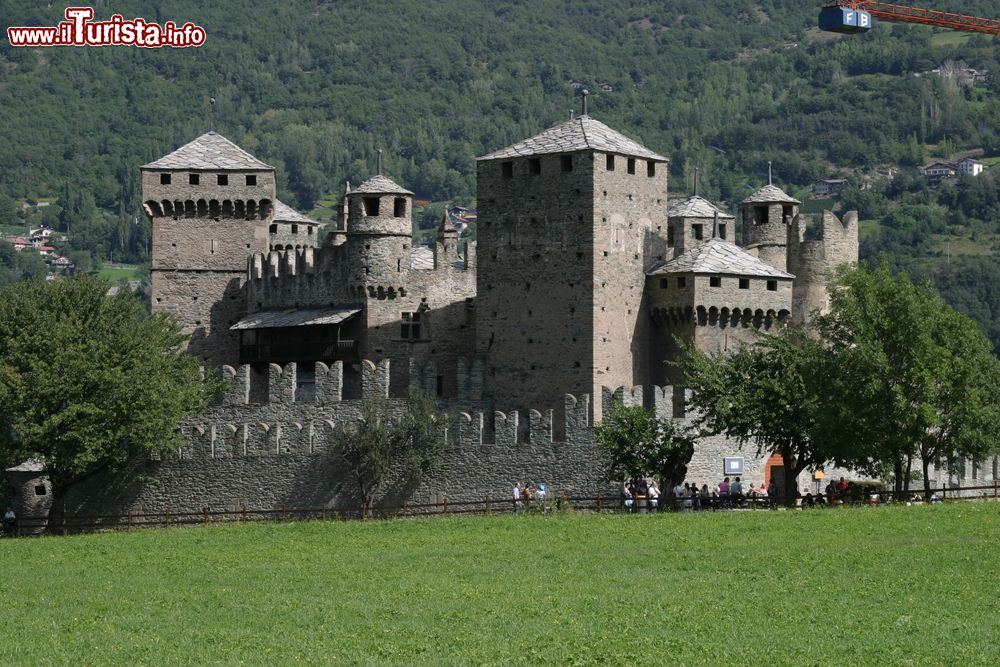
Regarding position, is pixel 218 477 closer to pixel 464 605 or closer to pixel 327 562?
pixel 327 562

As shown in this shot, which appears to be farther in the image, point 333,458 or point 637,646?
point 333,458

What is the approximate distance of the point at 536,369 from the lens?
65625 mm

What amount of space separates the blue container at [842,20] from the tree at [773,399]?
54.9 metres

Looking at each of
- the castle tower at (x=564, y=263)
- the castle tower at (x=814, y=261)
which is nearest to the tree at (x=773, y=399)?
the castle tower at (x=564, y=263)

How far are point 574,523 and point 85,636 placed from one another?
60.4 feet

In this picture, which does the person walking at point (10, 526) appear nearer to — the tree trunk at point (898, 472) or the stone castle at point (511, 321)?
the stone castle at point (511, 321)

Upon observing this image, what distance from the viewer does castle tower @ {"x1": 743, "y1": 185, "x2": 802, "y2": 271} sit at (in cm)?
7200

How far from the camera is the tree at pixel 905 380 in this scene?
5622 centimetres

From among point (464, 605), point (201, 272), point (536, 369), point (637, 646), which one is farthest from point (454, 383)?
point (637, 646)

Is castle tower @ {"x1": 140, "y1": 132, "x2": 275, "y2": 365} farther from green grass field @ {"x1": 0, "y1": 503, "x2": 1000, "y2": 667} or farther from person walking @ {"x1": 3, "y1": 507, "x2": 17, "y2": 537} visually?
green grass field @ {"x1": 0, "y1": 503, "x2": 1000, "y2": 667}

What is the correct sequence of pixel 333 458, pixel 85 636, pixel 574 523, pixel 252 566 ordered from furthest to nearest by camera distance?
pixel 333 458 < pixel 574 523 < pixel 252 566 < pixel 85 636

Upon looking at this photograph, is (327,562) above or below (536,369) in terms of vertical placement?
below

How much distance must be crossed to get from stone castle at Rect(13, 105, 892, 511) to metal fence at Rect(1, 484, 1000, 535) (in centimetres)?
82

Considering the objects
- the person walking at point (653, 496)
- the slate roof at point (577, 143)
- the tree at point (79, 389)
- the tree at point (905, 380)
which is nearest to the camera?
the tree at point (905, 380)
